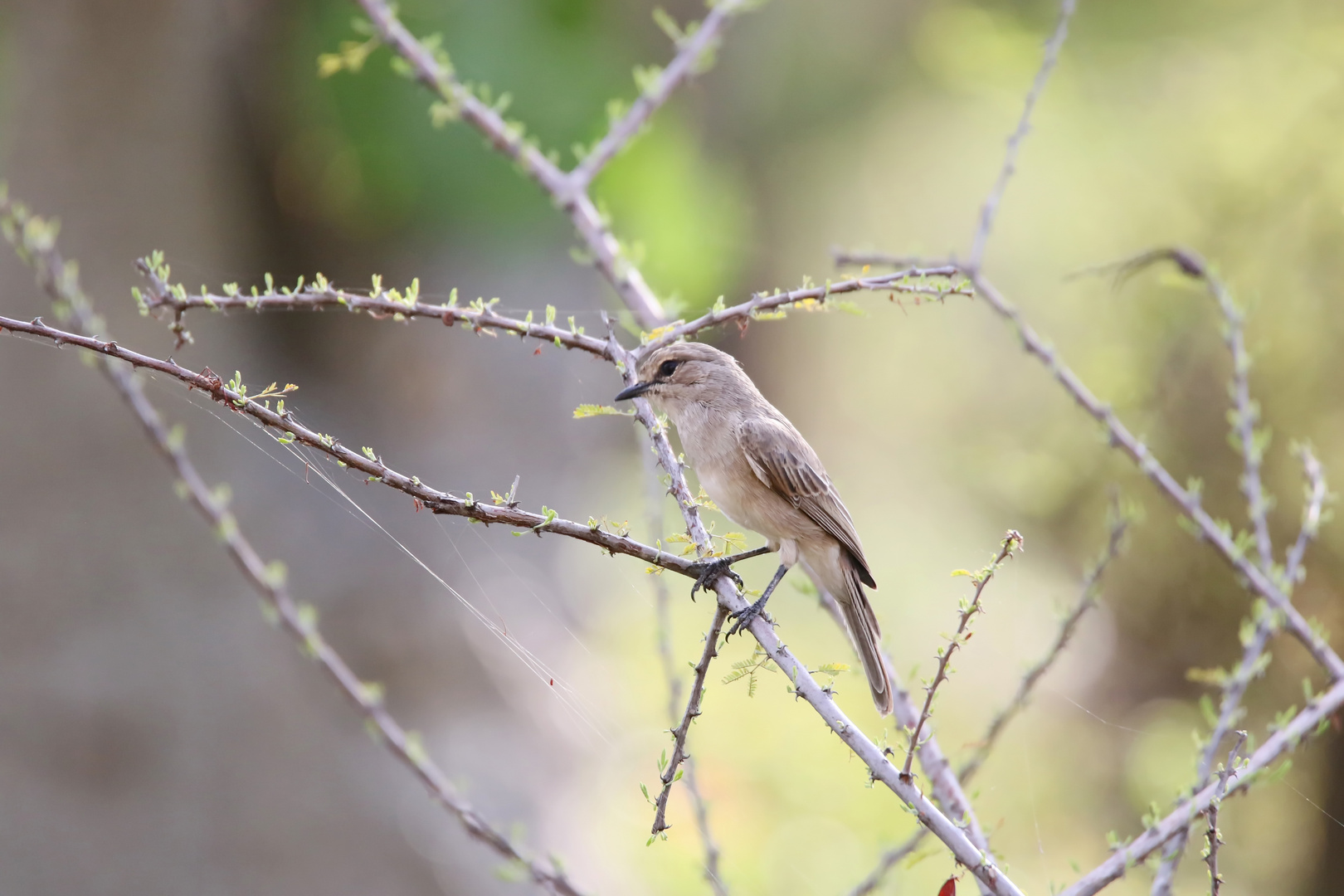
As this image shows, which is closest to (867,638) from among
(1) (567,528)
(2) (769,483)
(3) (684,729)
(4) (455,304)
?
(2) (769,483)

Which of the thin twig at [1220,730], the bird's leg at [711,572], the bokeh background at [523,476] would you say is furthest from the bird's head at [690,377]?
the bokeh background at [523,476]

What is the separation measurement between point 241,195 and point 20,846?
3622 mm

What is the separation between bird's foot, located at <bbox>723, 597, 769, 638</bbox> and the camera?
1.93m

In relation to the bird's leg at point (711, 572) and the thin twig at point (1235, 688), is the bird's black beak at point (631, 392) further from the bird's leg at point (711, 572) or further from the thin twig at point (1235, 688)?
the thin twig at point (1235, 688)

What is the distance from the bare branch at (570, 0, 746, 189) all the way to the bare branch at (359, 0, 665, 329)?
7 cm

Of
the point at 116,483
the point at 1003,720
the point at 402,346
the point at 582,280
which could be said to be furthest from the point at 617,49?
the point at 1003,720

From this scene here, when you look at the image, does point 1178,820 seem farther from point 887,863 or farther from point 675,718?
point 675,718

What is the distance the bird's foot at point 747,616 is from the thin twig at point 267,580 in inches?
24.1

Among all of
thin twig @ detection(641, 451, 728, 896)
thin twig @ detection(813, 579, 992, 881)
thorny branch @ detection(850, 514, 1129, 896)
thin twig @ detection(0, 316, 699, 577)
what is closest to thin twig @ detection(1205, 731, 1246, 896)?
thin twig @ detection(813, 579, 992, 881)

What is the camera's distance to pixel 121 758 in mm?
5121

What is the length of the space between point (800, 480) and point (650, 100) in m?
1.11

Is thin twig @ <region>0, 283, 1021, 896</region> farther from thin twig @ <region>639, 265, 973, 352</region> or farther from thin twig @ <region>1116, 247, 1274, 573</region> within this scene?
thin twig @ <region>1116, 247, 1274, 573</region>

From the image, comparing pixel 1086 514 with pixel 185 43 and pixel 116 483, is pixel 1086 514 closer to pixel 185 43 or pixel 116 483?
pixel 116 483

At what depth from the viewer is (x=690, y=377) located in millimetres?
2734
